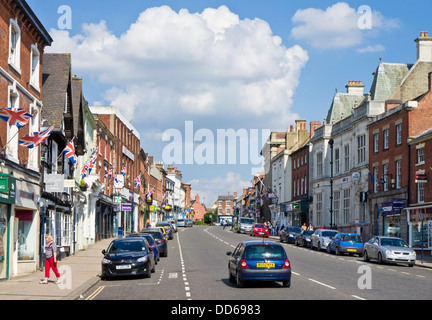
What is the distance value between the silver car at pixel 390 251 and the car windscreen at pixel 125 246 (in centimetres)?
1385

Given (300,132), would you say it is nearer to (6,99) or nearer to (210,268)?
(210,268)

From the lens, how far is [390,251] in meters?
32.5

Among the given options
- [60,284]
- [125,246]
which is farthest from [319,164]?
[60,284]

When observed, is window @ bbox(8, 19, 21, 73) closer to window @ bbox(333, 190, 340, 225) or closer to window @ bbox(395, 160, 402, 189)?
window @ bbox(395, 160, 402, 189)

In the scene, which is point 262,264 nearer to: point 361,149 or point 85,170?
point 85,170

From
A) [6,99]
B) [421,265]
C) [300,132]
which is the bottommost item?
[421,265]

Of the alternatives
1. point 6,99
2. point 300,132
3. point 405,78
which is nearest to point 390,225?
point 405,78

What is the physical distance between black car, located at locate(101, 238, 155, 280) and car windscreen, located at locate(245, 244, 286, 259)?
18.1 feet

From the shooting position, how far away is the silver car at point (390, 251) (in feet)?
106

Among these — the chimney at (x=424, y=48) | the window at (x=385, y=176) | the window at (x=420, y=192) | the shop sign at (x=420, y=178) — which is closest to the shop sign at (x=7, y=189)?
the shop sign at (x=420, y=178)

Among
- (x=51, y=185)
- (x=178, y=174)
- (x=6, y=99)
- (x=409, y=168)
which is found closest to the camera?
(x=6, y=99)

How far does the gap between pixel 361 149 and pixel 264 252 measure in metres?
37.2

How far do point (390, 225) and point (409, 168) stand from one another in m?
5.22
